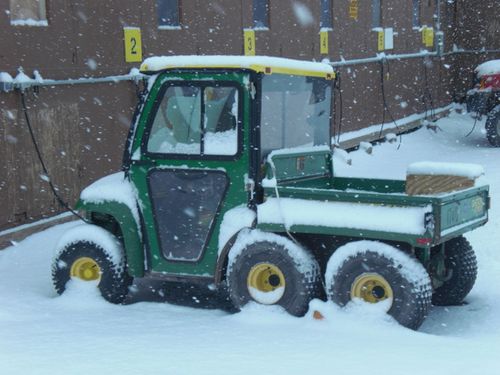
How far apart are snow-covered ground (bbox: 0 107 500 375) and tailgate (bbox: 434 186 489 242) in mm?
705

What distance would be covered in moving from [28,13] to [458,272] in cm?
541

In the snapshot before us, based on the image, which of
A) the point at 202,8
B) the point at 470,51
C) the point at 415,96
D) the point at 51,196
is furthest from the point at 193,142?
the point at 470,51

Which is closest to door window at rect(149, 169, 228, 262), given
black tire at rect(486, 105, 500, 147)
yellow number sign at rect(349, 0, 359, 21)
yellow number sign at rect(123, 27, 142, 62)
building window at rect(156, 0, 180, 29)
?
yellow number sign at rect(123, 27, 142, 62)

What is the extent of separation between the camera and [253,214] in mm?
6523

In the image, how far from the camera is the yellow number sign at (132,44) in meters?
10.9

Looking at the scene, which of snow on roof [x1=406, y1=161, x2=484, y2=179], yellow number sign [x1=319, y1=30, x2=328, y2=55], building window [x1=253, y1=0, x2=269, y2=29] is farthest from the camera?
yellow number sign [x1=319, y1=30, x2=328, y2=55]

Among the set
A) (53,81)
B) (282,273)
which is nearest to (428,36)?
(53,81)

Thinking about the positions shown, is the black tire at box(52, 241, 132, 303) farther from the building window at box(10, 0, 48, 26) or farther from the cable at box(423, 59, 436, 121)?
the cable at box(423, 59, 436, 121)

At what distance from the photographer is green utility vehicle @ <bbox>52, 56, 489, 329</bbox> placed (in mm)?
6062

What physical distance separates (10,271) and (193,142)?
257 cm

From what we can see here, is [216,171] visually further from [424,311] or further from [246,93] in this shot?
[424,311]

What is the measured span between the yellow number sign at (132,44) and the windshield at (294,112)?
164 inches

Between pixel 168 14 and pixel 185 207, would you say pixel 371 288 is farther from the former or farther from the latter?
pixel 168 14

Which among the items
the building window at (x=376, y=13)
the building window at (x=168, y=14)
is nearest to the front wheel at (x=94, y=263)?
the building window at (x=168, y=14)
